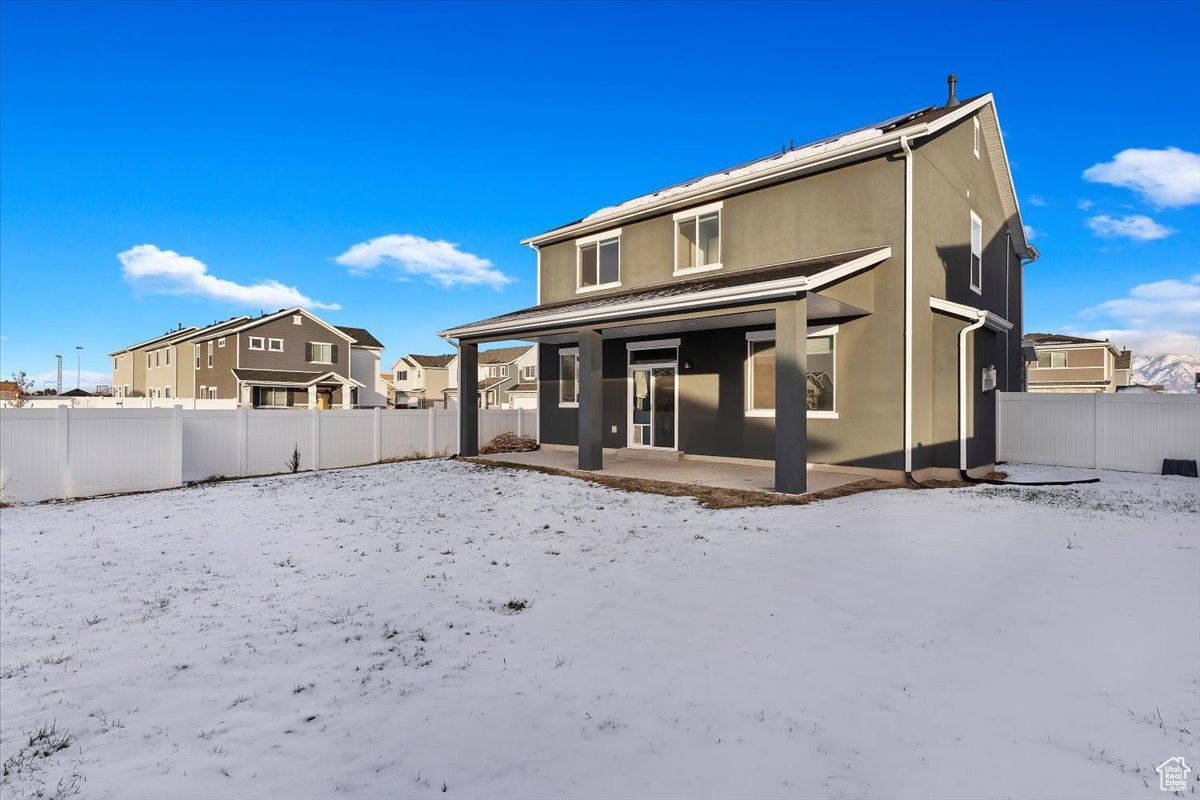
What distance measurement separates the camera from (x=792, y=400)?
921 cm

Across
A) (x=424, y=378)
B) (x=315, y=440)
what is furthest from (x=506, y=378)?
(x=315, y=440)

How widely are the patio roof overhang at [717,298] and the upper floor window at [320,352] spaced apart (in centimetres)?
2932

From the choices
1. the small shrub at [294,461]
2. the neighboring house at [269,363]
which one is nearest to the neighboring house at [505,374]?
the neighboring house at [269,363]

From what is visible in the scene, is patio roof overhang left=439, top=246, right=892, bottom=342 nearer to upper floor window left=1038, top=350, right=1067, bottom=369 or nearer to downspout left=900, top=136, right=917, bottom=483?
downspout left=900, top=136, right=917, bottom=483

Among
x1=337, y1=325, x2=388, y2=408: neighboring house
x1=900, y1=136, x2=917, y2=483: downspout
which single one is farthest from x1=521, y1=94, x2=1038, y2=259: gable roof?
x1=337, y1=325, x2=388, y2=408: neighboring house

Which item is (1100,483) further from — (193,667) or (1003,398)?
(193,667)

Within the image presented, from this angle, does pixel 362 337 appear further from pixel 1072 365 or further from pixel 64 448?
pixel 1072 365

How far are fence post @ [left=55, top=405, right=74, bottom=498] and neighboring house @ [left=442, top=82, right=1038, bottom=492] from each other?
24.8ft

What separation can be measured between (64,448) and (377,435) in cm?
615

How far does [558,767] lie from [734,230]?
1197 cm

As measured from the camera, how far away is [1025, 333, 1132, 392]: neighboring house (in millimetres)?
37969

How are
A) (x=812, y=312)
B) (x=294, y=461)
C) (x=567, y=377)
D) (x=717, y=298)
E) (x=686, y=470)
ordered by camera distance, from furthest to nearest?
(x=567, y=377) < (x=294, y=461) < (x=686, y=470) < (x=812, y=312) < (x=717, y=298)

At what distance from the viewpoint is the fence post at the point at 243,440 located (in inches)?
509

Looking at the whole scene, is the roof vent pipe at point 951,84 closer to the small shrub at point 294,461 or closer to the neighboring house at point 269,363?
the small shrub at point 294,461
